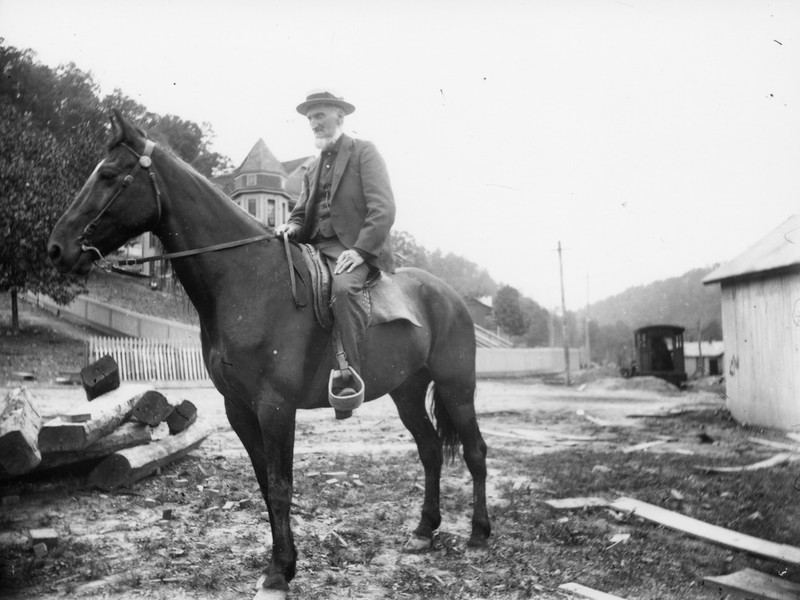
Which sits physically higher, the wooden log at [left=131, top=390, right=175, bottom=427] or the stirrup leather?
the stirrup leather

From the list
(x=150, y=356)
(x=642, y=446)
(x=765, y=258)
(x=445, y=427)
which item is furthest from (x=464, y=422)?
(x=765, y=258)

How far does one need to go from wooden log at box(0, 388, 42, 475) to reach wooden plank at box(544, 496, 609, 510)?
446 cm

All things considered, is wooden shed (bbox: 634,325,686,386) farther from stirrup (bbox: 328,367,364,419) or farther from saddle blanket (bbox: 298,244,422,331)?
stirrup (bbox: 328,367,364,419)

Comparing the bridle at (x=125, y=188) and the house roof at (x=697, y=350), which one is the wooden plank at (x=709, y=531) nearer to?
the bridle at (x=125, y=188)

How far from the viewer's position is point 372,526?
4.76 metres

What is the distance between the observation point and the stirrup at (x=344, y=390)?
3.63 m

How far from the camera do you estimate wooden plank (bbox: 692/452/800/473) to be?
6.70m

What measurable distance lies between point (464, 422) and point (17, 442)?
351 cm

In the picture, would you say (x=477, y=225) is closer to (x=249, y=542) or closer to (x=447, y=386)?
(x=447, y=386)

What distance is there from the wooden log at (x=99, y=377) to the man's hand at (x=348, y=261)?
10.4 ft

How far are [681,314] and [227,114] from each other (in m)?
12.7

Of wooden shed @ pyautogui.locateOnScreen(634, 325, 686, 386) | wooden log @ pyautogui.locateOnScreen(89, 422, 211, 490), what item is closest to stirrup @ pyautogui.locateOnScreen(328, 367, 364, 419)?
wooden log @ pyautogui.locateOnScreen(89, 422, 211, 490)

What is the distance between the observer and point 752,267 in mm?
8656

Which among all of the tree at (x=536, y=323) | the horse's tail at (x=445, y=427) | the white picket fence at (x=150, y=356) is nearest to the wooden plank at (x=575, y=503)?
the horse's tail at (x=445, y=427)
